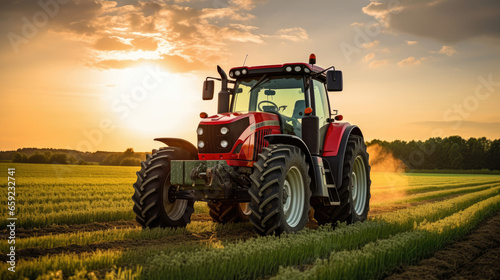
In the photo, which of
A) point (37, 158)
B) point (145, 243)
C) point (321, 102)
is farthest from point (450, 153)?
point (145, 243)

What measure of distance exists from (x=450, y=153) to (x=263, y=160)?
90578mm

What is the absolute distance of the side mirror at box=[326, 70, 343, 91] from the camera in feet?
27.7

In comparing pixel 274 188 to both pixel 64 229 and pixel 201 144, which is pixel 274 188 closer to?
pixel 201 144

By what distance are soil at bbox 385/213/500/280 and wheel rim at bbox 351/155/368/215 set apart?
2247 mm

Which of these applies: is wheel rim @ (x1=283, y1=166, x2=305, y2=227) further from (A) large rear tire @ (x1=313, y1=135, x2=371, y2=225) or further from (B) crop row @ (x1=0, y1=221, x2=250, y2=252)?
(B) crop row @ (x1=0, y1=221, x2=250, y2=252)

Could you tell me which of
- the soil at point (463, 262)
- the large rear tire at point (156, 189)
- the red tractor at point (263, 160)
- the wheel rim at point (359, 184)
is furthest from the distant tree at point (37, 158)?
the soil at point (463, 262)

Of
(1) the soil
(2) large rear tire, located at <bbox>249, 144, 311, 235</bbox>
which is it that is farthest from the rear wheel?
(1) the soil

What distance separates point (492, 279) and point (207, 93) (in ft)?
18.4

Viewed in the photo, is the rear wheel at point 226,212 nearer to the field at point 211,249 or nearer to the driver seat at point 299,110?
the field at point 211,249

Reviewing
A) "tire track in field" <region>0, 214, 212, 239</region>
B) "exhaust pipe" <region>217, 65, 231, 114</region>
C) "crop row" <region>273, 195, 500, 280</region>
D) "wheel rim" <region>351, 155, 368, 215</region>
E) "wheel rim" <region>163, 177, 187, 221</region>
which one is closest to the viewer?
"crop row" <region>273, 195, 500, 280</region>

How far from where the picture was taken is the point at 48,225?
980 cm

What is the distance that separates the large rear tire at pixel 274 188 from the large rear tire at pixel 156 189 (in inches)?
77.3

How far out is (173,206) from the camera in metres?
8.61

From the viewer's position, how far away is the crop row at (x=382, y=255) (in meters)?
5.06
